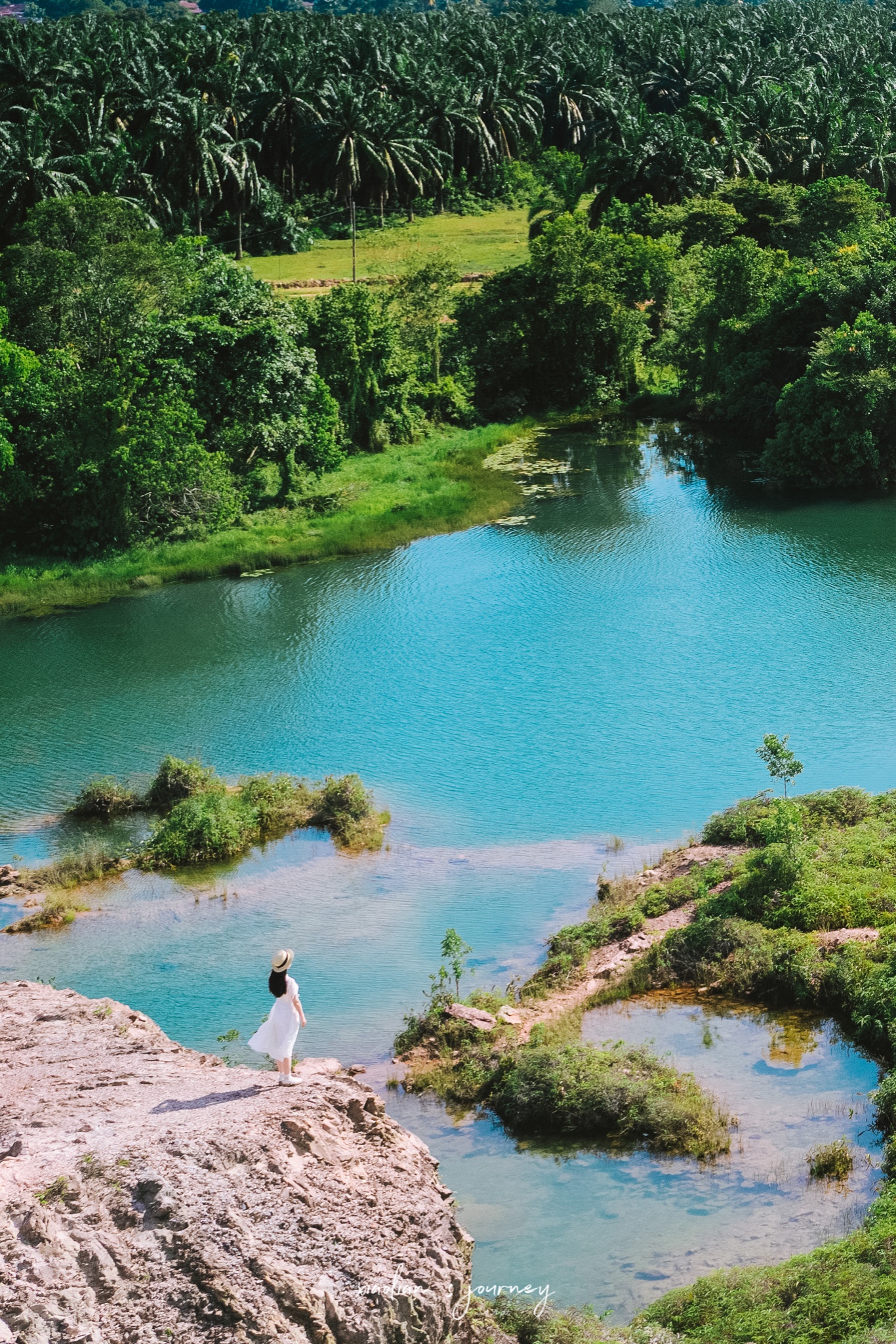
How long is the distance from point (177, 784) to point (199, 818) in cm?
164

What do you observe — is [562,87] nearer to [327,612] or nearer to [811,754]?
[327,612]

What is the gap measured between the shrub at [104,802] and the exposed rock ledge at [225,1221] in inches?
497

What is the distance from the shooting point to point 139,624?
35031 mm

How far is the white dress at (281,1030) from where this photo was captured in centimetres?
1322

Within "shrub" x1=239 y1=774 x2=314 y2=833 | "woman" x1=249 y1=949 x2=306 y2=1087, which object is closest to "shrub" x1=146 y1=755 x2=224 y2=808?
"shrub" x1=239 y1=774 x2=314 y2=833

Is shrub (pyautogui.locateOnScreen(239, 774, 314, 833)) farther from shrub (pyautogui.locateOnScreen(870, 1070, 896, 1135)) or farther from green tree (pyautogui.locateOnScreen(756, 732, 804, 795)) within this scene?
shrub (pyautogui.locateOnScreen(870, 1070, 896, 1135))

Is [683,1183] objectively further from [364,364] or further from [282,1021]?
[364,364]

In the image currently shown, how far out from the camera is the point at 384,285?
178 ft

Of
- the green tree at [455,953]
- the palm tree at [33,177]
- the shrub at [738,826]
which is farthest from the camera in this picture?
the palm tree at [33,177]

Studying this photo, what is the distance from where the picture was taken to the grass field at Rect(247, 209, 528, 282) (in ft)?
203

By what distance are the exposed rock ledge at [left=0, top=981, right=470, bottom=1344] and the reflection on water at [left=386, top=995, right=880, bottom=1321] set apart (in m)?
3.05

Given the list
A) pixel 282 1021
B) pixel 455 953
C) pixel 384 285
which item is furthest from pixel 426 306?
pixel 282 1021

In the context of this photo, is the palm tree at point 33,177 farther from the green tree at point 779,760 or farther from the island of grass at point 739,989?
the island of grass at point 739,989

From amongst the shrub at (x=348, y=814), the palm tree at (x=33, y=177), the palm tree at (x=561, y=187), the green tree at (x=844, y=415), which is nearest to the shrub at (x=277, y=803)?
the shrub at (x=348, y=814)
